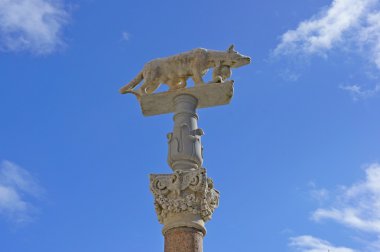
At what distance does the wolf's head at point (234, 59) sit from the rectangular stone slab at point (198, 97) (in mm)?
591

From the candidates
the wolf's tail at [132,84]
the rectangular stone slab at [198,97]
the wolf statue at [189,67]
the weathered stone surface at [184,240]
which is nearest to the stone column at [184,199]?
the weathered stone surface at [184,240]

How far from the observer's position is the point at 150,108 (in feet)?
45.2

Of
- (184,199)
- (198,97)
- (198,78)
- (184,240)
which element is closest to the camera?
(184,240)

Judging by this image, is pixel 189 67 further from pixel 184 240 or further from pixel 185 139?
pixel 184 240

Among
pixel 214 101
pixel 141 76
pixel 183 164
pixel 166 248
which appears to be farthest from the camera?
pixel 141 76

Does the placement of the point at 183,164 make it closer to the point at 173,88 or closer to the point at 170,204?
the point at 170,204

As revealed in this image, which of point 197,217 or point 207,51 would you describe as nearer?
point 197,217

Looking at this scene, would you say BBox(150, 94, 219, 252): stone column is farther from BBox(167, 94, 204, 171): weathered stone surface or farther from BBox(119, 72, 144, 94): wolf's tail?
BBox(119, 72, 144, 94): wolf's tail

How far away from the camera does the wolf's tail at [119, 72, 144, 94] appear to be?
14331 mm

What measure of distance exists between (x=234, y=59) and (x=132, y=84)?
246 centimetres

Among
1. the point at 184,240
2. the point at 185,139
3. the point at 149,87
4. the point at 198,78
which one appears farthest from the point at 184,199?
the point at 149,87

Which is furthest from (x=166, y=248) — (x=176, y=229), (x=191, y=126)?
(x=191, y=126)

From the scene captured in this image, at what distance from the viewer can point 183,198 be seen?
11.3 meters

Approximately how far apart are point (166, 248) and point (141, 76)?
4.82 meters
